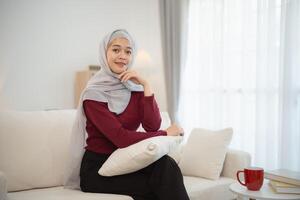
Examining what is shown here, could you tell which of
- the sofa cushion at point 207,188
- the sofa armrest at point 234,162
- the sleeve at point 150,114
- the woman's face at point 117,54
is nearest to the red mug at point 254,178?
the sofa cushion at point 207,188

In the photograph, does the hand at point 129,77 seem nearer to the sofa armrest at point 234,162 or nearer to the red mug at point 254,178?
the red mug at point 254,178

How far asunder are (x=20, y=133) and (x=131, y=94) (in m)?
0.69

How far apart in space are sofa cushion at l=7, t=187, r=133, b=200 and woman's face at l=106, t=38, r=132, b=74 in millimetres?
711

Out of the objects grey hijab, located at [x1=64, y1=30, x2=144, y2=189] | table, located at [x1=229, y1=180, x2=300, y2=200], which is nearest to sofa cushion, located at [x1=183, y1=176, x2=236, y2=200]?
table, located at [x1=229, y1=180, x2=300, y2=200]

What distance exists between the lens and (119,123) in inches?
75.2

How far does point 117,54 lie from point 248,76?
61.9 inches

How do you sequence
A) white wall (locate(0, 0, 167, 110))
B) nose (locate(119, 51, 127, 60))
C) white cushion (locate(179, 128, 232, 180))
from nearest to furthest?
1. nose (locate(119, 51, 127, 60))
2. white cushion (locate(179, 128, 232, 180))
3. white wall (locate(0, 0, 167, 110))

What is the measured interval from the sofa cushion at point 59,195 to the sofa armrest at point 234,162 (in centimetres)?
96

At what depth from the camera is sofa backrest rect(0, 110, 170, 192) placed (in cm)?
206

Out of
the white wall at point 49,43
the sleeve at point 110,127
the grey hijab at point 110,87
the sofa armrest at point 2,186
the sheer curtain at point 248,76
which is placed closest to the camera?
the sofa armrest at point 2,186

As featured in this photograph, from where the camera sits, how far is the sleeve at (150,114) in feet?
6.82

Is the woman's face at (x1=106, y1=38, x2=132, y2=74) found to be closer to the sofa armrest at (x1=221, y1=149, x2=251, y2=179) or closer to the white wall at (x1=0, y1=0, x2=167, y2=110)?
the sofa armrest at (x1=221, y1=149, x2=251, y2=179)

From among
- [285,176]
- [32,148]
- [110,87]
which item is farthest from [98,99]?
[285,176]

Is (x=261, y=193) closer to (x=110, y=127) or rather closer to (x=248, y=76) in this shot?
(x=110, y=127)
